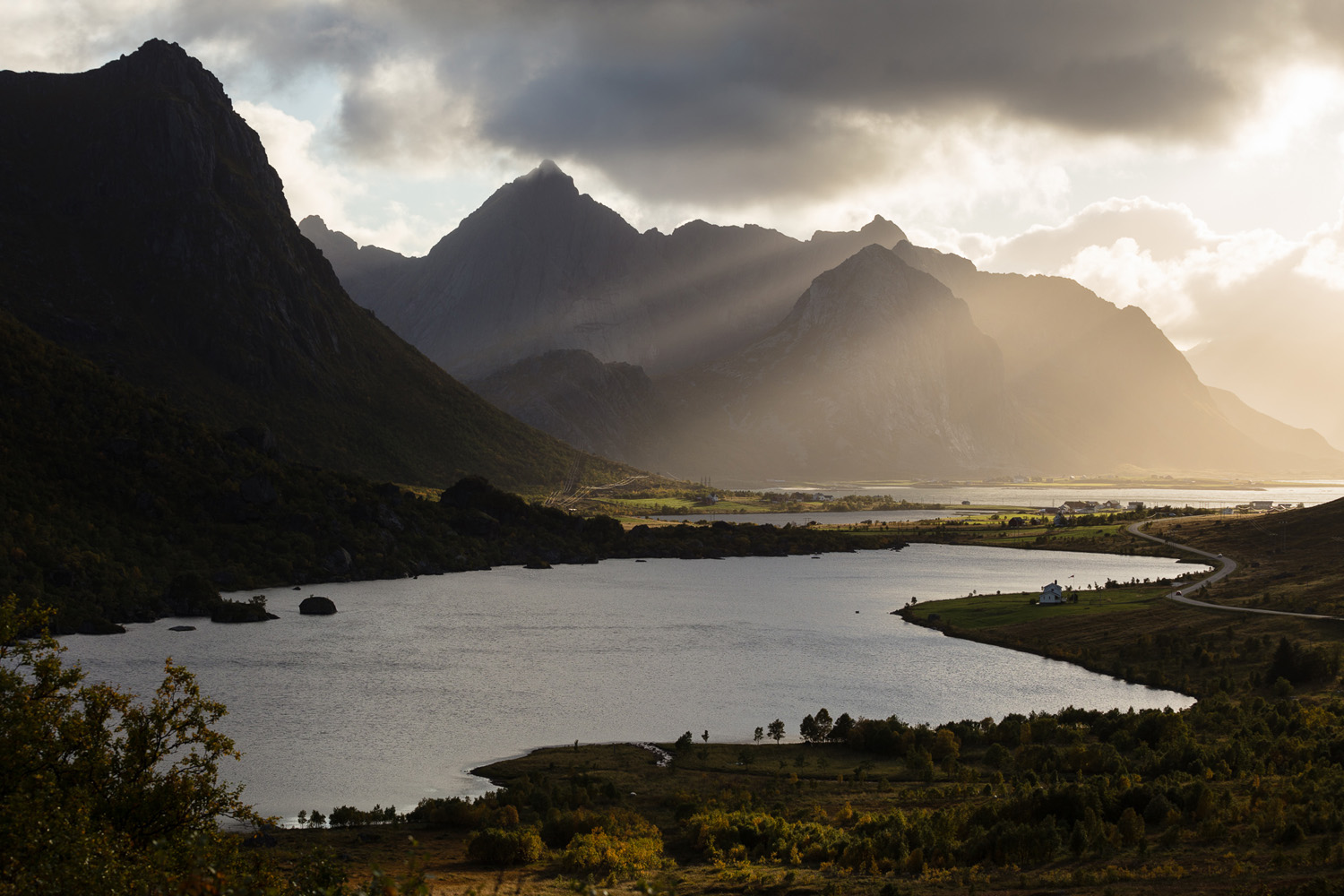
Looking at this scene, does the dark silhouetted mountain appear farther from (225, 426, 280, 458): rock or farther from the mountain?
the mountain

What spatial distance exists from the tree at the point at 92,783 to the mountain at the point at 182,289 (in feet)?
462

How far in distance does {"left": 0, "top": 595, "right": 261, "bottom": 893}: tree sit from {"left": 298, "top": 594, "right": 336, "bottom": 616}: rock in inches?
2741

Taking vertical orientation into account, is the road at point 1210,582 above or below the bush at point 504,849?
above

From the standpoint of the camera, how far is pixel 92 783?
73.3 ft

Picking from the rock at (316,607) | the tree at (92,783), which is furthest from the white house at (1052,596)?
the tree at (92,783)

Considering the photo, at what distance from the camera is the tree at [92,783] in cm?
1830

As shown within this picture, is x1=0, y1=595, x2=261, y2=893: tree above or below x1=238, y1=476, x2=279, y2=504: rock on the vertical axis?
below

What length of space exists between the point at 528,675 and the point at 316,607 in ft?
115

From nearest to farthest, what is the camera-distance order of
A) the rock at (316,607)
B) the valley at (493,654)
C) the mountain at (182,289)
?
the valley at (493,654), the rock at (316,607), the mountain at (182,289)

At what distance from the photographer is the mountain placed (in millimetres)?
162000

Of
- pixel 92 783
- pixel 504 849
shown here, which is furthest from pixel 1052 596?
pixel 92 783

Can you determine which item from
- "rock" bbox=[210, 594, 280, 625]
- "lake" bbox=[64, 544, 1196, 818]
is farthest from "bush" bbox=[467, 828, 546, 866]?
"rock" bbox=[210, 594, 280, 625]

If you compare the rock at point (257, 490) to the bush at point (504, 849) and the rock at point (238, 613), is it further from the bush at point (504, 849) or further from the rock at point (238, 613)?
the bush at point (504, 849)

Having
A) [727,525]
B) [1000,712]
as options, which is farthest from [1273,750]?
[727,525]
